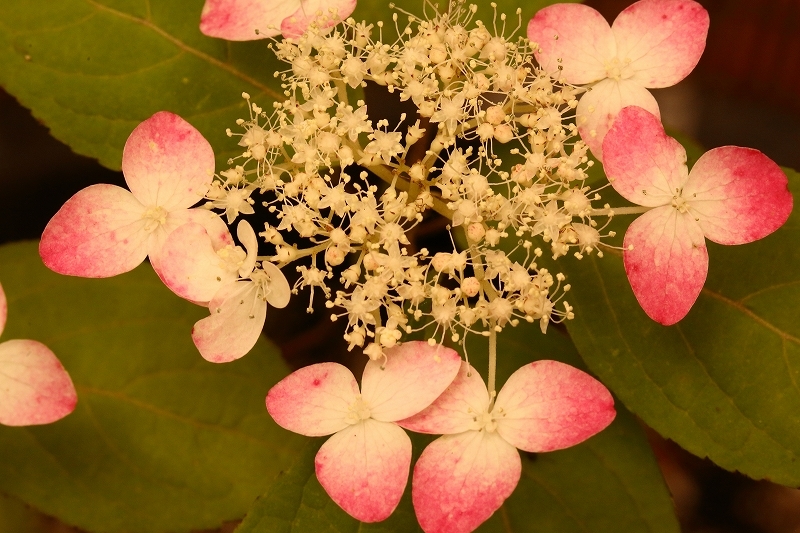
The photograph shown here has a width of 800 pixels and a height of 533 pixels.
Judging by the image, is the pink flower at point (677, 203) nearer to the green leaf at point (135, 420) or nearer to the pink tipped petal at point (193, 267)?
the pink tipped petal at point (193, 267)

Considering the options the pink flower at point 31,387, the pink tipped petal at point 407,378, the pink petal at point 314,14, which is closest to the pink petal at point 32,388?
the pink flower at point 31,387

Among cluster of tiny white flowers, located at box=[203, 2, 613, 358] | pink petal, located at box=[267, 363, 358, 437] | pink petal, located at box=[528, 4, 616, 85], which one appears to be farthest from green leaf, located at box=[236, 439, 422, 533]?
pink petal, located at box=[528, 4, 616, 85]

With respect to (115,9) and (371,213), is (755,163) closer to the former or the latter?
(371,213)

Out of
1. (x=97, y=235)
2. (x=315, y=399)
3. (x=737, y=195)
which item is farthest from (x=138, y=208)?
(x=737, y=195)

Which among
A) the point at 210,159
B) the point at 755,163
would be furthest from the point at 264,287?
the point at 755,163

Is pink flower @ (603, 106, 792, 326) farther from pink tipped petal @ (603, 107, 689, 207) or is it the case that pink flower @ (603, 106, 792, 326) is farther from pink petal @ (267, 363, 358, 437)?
pink petal @ (267, 363, 358, 437)

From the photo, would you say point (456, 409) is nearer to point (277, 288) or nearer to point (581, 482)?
point (277, 288)
